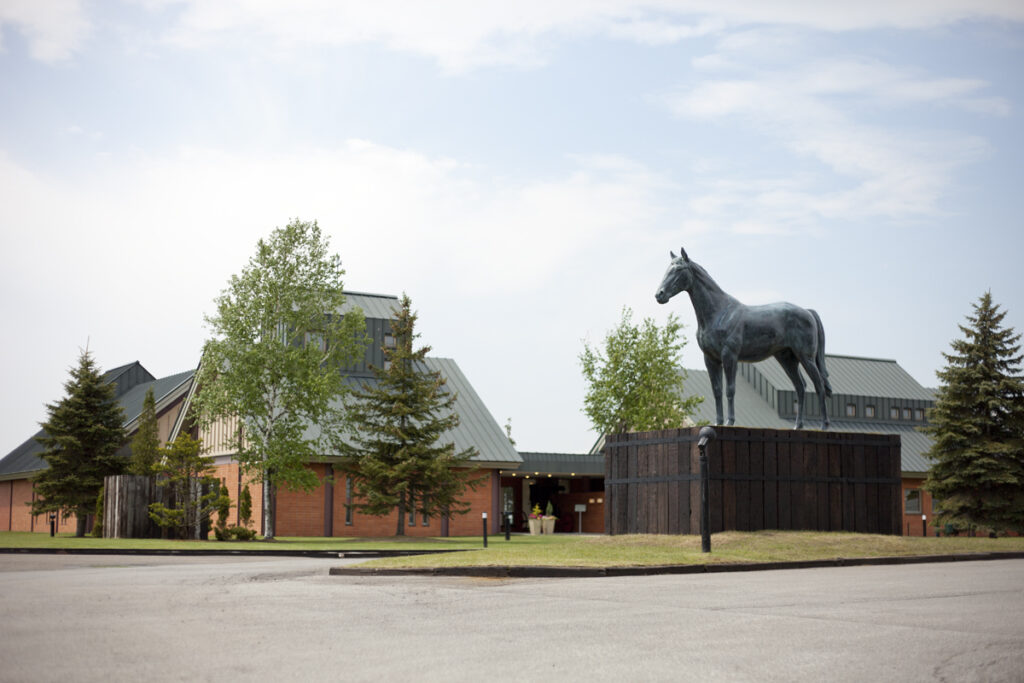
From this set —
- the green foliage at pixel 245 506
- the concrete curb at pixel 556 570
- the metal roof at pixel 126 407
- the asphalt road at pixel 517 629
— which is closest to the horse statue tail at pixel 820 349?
the concrete curb at pixel 556 570

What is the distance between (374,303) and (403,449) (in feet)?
44.9

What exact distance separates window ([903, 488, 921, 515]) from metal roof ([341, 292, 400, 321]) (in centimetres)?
2768

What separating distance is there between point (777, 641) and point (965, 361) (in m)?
32.4

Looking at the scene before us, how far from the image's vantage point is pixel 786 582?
46.5 ft

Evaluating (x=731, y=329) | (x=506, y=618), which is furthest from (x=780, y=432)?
(x=506, y=618)

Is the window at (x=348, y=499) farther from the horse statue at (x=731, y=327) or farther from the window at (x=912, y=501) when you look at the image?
the window at (x=912, y=501)

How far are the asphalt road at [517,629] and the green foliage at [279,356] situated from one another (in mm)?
21224

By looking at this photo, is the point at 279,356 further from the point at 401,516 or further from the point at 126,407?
the point at 126,407

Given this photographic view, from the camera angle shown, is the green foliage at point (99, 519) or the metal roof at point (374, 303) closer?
the green foliage at point (99, 519)

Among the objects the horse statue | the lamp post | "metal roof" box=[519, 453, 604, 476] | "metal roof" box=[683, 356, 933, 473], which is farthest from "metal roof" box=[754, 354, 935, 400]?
the lamp post

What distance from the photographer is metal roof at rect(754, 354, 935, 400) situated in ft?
194

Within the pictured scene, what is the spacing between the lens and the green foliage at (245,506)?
37.9m

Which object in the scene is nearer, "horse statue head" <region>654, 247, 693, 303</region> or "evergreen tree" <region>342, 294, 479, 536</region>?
"horse statue head" <region>654, 247, 693, 303</region>

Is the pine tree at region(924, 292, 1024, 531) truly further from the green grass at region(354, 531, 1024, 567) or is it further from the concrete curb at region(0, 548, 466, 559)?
the concrete curb at region(0, 548, 466, 559)
